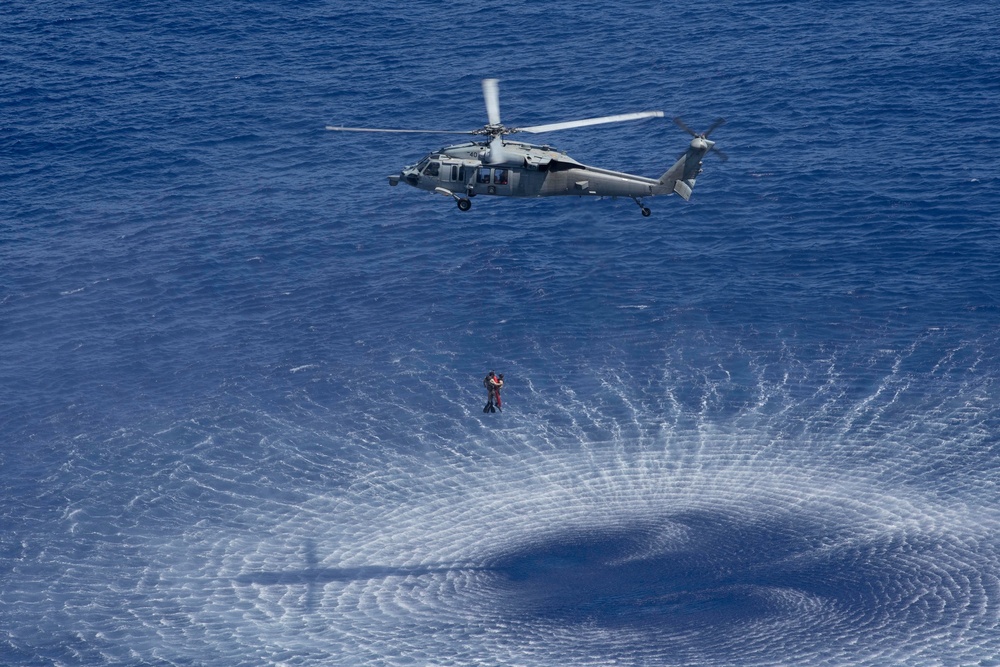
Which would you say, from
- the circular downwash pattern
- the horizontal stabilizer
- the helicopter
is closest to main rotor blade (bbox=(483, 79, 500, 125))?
the helicopter

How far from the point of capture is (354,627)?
10575 centimetres

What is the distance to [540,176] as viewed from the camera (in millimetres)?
105875

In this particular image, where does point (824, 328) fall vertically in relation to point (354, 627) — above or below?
above

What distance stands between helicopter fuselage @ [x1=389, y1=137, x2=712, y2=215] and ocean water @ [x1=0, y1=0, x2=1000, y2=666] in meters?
24.3

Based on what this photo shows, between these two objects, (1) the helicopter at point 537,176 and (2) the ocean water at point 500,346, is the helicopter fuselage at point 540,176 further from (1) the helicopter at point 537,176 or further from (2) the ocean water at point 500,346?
(2) the ocean water at point 500,346

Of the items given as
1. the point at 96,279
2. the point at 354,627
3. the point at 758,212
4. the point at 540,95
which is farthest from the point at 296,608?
the point at 540,95

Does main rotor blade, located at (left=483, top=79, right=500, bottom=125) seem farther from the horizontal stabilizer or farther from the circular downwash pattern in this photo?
the circular downwash pattern

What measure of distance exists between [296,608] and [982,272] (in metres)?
69.7

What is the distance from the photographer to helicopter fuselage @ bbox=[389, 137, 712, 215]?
10538 centimetres

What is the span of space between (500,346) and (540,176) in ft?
97.0

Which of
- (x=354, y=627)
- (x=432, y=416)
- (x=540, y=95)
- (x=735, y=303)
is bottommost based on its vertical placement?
(x=354, y=627)

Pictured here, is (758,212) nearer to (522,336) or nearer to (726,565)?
(522,336)

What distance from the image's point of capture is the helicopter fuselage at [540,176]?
105375mm

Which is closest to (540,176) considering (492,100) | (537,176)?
(537,176)
